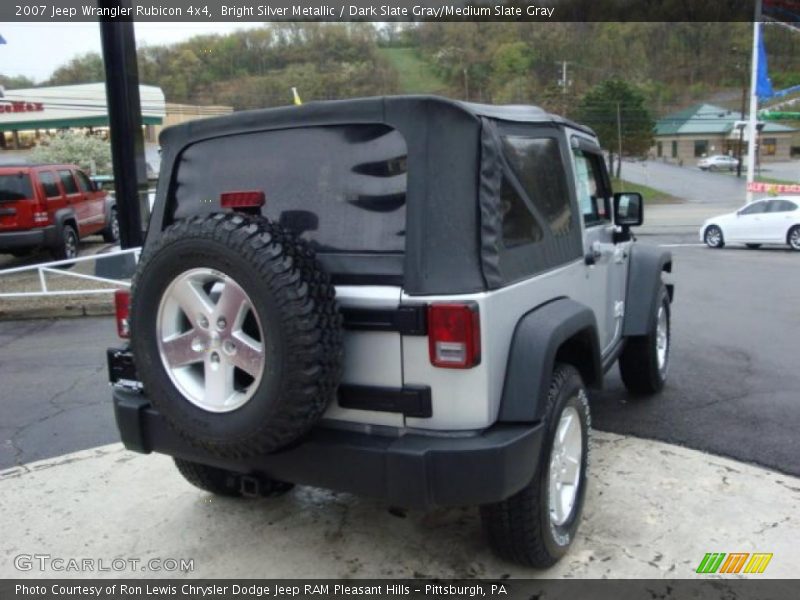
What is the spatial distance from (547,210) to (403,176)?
2.85 ft

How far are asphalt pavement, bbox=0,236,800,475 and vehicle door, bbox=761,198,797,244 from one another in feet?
29.4

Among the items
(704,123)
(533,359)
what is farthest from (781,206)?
(704,123)

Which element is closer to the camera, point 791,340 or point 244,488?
point 244,488

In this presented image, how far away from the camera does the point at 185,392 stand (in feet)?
8.72

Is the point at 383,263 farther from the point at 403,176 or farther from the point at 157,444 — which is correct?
the point at 157,444

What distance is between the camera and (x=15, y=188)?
511 inches

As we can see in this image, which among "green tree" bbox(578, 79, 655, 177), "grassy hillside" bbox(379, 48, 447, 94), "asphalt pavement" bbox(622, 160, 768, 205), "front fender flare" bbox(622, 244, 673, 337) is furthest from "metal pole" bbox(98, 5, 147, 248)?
"grassy hillside" bbox(379, 48, 447, 94)

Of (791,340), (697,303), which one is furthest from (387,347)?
(697,303)

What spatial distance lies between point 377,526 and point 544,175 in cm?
184

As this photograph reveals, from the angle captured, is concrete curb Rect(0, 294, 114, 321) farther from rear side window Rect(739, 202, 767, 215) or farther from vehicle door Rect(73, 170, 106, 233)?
rear side window Rect(739, 202, 767, 215)

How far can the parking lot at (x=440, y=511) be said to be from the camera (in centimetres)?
311

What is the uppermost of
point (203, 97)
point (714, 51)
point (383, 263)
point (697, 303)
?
point (714, 51)

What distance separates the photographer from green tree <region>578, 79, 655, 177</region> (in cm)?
5516

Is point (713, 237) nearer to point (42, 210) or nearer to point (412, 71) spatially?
point (42, 210)
